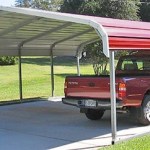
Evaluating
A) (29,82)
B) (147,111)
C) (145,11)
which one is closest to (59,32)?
(147,111)

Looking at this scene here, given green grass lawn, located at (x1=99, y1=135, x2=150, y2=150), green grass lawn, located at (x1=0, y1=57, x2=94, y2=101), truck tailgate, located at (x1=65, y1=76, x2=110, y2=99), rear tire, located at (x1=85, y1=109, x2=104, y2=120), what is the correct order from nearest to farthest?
green grass lawn, located at (x1=99, y1=135, x2=150, y2=150)
truck tailgate, located at (x1=65, y1=76, x2=110, y2=99)
rear tire, located at (x1=85, y1=109, x2=104, y2=120)
green grass lawn, located at (x1=0, y1=57, x2=94, y2=101)

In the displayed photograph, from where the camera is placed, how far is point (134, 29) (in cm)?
1029

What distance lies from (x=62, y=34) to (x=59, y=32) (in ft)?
1.77

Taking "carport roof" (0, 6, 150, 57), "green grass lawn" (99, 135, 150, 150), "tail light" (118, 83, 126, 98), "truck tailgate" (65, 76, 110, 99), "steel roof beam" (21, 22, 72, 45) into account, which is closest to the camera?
"green grass lawn" (99, 135, 150, 150)

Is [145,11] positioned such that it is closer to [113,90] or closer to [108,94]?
[108,94]

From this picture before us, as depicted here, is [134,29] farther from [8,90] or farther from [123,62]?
[8,90]

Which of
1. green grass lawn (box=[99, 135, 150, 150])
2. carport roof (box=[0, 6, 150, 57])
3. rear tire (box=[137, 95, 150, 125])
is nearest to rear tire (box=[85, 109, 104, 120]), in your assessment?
rear tire (box=[137, 95, 150, 125])

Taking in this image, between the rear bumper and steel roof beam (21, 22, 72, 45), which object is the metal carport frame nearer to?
steel roof beam (21, 22, 72, 45)

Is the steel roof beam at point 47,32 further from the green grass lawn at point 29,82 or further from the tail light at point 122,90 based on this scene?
the tail light at point 122,90

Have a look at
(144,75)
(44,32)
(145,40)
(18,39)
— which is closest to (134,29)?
(145,40)

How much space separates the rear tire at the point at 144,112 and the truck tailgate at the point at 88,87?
0.91 m

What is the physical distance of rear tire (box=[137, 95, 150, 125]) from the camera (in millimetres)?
10469

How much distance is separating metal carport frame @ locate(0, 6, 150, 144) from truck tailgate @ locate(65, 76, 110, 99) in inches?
45.6

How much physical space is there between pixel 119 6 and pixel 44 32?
31371mm
